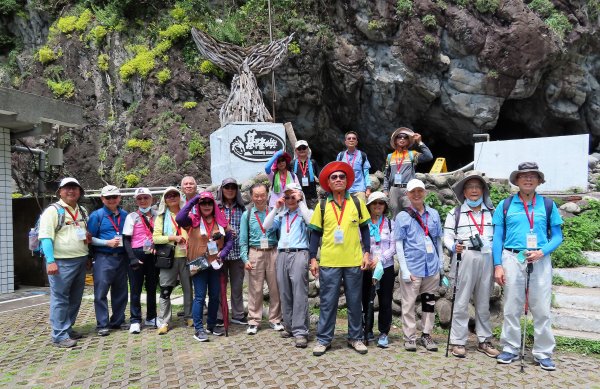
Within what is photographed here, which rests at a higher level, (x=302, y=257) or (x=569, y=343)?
(x=302, y=257)

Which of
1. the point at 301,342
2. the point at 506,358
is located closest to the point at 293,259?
the point at 301,342

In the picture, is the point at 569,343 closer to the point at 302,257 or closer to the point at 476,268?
the point at 476,268

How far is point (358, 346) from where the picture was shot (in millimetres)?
4637

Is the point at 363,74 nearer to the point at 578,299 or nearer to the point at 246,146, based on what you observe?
the point at 246,146

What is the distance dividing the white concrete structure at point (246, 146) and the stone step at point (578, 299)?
19.0ft

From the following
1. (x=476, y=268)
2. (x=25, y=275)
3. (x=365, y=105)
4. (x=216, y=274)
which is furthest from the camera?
(x=365, y=105)

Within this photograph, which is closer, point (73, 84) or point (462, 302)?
point (462, 302)

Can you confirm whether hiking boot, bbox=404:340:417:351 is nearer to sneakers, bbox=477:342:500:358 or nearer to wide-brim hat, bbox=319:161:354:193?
sneakers, bbox=477:342:500:358

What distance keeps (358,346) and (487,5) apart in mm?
15883

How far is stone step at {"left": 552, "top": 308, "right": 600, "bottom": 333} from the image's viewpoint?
514 cm

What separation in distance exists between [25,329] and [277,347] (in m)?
3.76

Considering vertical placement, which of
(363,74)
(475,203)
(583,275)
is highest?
(363,74)

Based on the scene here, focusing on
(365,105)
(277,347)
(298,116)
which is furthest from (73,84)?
(277,347)

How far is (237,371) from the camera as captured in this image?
4.21 m
